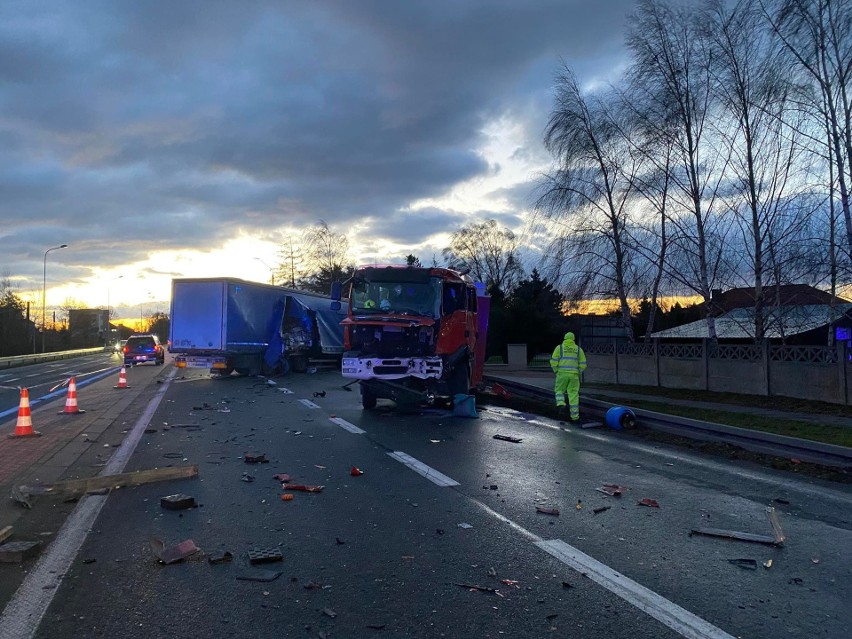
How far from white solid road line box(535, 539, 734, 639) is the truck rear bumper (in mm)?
8405

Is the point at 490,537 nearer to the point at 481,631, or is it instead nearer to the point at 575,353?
the point at 481,631

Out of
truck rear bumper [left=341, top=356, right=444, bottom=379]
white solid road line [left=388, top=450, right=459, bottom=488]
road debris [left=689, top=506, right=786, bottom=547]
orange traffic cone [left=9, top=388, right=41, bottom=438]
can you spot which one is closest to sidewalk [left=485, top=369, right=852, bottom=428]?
truck rear bumper [left=341, top=356, right=444, bottom=379]

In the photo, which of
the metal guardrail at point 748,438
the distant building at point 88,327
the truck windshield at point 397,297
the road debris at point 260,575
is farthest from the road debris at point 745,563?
the distant building at point 88,327

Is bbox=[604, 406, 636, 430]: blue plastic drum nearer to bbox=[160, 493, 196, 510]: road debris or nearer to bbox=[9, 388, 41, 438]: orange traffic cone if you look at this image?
bbox=[160, 493, 196, 510]: road debris

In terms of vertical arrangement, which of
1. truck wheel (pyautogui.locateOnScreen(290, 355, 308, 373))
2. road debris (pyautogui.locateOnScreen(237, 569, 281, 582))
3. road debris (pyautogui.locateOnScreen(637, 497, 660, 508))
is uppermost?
truck wheel (pyautogui.locateOnScreen(290, 355, 308, 373))

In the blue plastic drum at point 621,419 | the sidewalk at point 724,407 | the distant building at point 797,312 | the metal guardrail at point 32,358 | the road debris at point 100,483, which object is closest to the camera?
the road debris at point 100,483

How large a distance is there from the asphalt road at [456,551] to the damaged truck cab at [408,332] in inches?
154

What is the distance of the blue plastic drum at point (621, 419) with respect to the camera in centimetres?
1273

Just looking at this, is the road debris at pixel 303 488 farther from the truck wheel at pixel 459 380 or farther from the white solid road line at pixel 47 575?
the truck wheel at pixel 459 380

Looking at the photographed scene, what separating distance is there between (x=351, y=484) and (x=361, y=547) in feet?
7.57

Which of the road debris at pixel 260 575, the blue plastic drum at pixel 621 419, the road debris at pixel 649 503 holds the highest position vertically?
the blue plastic drum at pixel 621 419

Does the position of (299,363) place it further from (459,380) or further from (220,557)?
(220,557)

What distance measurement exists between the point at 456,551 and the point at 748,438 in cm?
680

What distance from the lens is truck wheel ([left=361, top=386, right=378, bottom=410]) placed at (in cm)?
1527
